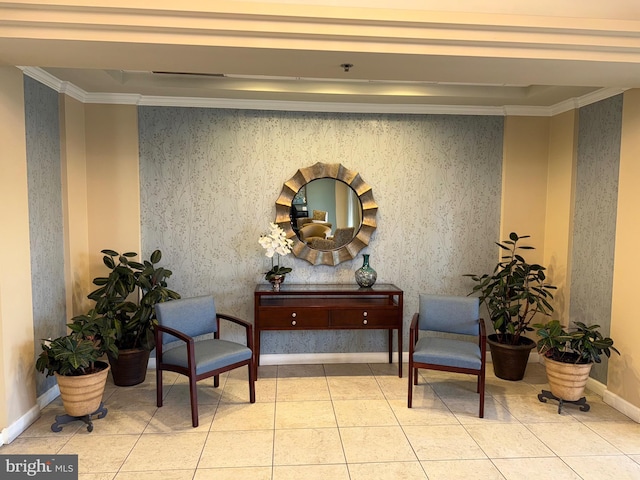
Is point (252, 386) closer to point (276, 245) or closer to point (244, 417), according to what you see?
point (244, 417)

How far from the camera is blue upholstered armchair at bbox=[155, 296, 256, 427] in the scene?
120 inches

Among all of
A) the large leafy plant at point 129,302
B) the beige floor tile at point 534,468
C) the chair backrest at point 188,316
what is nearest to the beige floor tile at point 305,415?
the chair backrest at point 188,316

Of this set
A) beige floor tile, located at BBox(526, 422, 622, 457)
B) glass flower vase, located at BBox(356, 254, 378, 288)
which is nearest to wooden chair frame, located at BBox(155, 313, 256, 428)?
glass flower vase, located at BBox(356, 254, 378, 288)

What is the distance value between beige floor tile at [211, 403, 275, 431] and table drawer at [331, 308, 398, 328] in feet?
3.07

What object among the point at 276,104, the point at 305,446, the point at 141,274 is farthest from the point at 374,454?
the point at 276,104

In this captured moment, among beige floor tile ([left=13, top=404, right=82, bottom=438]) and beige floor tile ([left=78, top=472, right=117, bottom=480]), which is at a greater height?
beige floor tile ([left=13, top=404, right=82, bottom=438])

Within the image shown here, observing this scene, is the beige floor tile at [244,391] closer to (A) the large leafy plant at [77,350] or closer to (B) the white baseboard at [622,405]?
(A) the large leafy plant at [77,350]

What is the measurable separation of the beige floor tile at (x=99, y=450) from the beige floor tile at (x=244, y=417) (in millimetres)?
559

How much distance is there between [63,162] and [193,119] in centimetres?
117

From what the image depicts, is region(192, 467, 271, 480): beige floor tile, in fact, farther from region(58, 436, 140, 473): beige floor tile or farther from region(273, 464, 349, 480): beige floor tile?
region(58, 436, 140, 473): beige floor tile

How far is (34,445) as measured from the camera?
2766 millimetres

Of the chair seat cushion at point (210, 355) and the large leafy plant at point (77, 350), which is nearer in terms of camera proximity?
the large leafy plant at point (77, 350)

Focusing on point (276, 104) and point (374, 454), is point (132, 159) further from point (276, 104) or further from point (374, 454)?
point (374, 454)

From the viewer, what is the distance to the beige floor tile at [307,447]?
8.63ft
